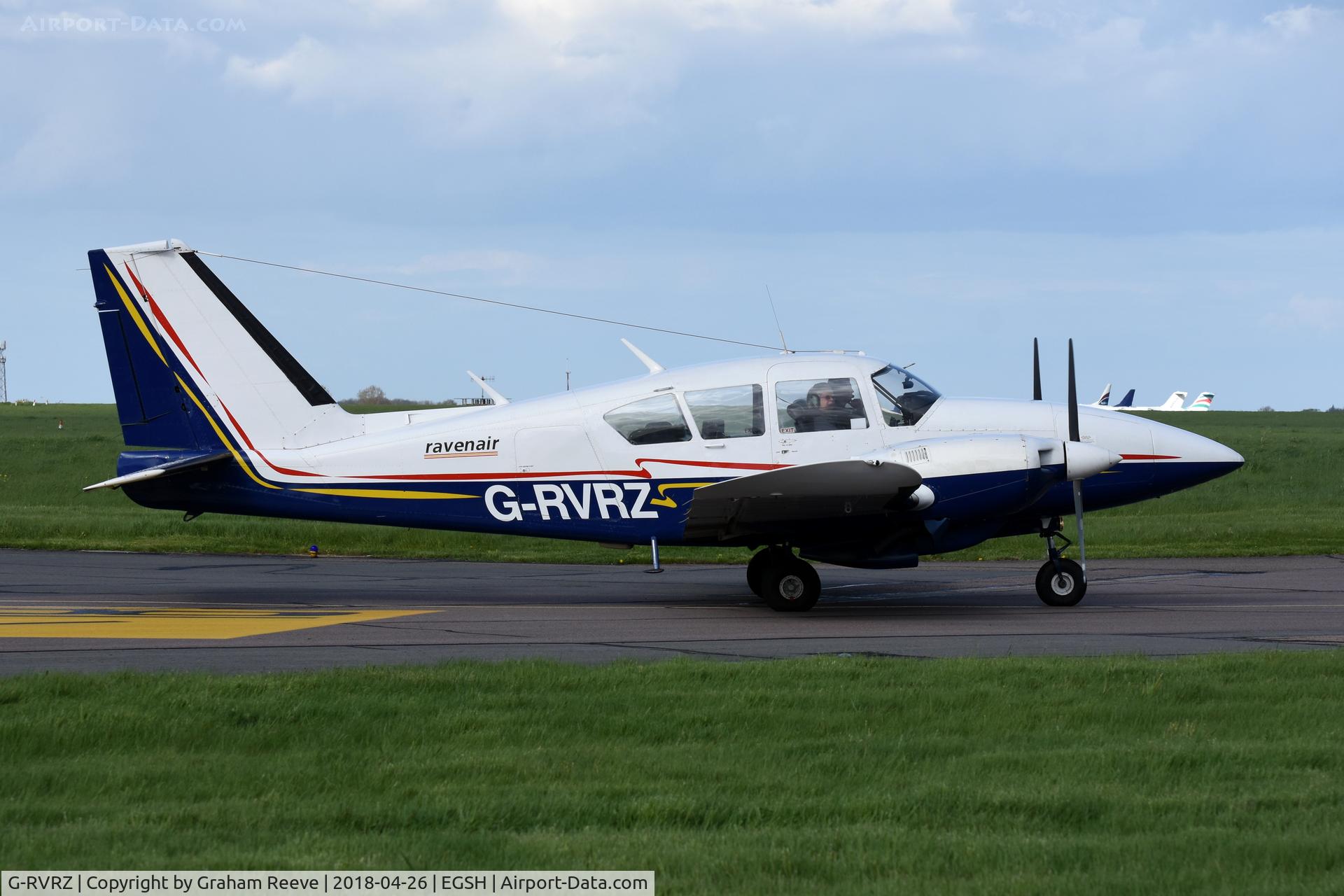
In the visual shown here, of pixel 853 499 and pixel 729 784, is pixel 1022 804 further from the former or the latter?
pixel 853 499

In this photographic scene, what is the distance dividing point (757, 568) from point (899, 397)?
2717mm

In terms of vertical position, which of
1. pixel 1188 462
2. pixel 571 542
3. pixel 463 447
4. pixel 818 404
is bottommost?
pixel 571 542

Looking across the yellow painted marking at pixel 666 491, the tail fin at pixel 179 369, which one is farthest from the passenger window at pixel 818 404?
the tail fin at pixel 179 369

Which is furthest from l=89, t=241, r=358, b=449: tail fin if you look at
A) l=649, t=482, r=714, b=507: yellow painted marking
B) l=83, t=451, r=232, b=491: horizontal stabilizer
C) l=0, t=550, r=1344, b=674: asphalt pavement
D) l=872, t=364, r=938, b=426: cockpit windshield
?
l=872, t=364, r=938, b=426: cockpit windshield

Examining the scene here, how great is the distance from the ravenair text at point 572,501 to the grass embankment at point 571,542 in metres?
6.57

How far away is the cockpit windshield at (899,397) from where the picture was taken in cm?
1473

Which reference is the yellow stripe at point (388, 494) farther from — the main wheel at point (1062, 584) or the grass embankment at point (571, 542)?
the main wheel at point (1062, 584)

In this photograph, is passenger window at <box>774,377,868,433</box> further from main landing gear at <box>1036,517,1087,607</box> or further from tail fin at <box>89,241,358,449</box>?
tail fin at <box>89,241,358,449</box>

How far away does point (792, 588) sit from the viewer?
576 inches

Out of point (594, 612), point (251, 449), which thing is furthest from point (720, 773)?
point (251, 449)

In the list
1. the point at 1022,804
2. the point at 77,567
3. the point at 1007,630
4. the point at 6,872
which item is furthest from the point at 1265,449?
the point at 6,872

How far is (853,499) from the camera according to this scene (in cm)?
1384

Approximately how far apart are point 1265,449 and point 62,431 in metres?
47.0

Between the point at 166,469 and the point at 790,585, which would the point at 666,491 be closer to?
the point at 790,585
